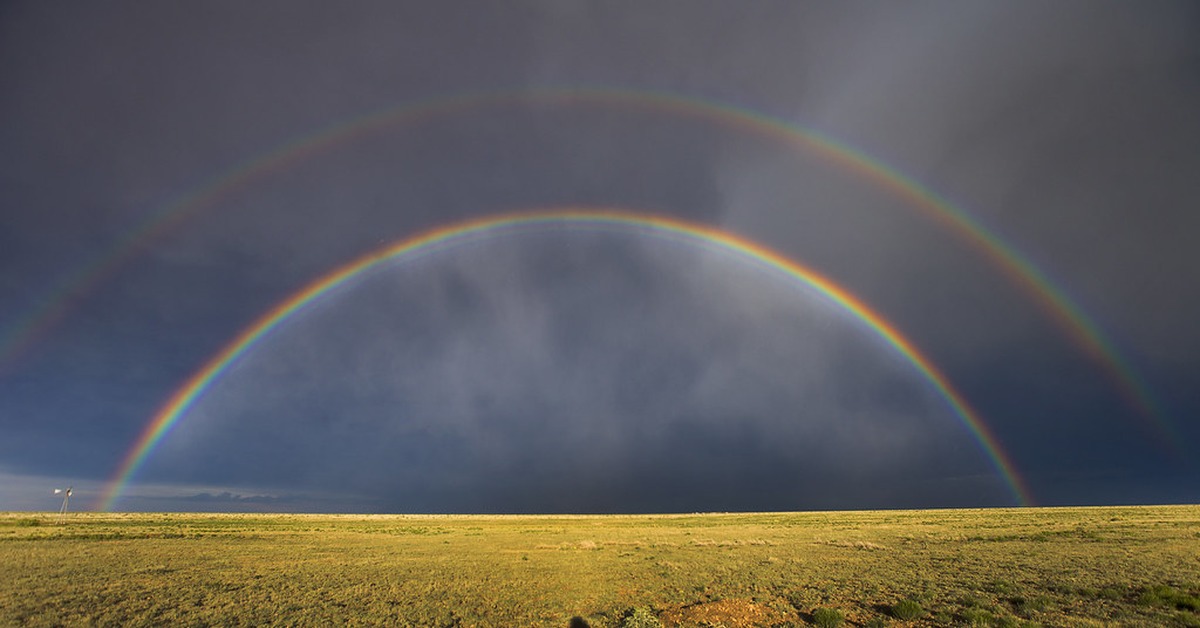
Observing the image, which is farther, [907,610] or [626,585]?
[626,585]

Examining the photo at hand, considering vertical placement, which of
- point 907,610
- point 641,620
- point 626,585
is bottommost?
point 626,585

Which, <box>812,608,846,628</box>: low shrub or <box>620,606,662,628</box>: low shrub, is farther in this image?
<box>812,608,846,628</box>: low shrub

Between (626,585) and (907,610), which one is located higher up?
(907,610)

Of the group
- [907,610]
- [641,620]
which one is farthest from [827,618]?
[641,620]

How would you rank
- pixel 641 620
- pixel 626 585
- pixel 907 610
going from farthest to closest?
1. pixel 626 585
2. pixel 907 610
3. pixel 641 620

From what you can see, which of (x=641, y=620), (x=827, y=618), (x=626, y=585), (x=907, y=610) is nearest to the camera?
(x=641, y=620)

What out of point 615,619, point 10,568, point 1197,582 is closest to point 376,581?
point 615,619

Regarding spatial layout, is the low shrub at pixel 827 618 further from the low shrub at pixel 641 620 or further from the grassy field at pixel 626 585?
the low shrub at pixel 641 620

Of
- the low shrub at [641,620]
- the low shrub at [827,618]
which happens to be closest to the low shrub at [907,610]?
the low shrub at [827,618]

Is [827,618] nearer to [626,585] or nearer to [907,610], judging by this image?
[907,610]

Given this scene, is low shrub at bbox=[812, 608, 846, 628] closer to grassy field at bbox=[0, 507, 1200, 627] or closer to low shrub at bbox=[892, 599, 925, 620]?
grassy field at bbox=[0, 507, 1200, 627]

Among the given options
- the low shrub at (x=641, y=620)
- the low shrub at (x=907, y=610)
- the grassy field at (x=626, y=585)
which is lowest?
the grassy field at (x=626, y=585)

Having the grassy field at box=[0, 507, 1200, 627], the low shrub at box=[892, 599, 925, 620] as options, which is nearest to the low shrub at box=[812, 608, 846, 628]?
the grassy field at box=[0, 507, 1200, 627]

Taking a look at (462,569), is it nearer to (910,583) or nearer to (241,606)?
(241,606)
